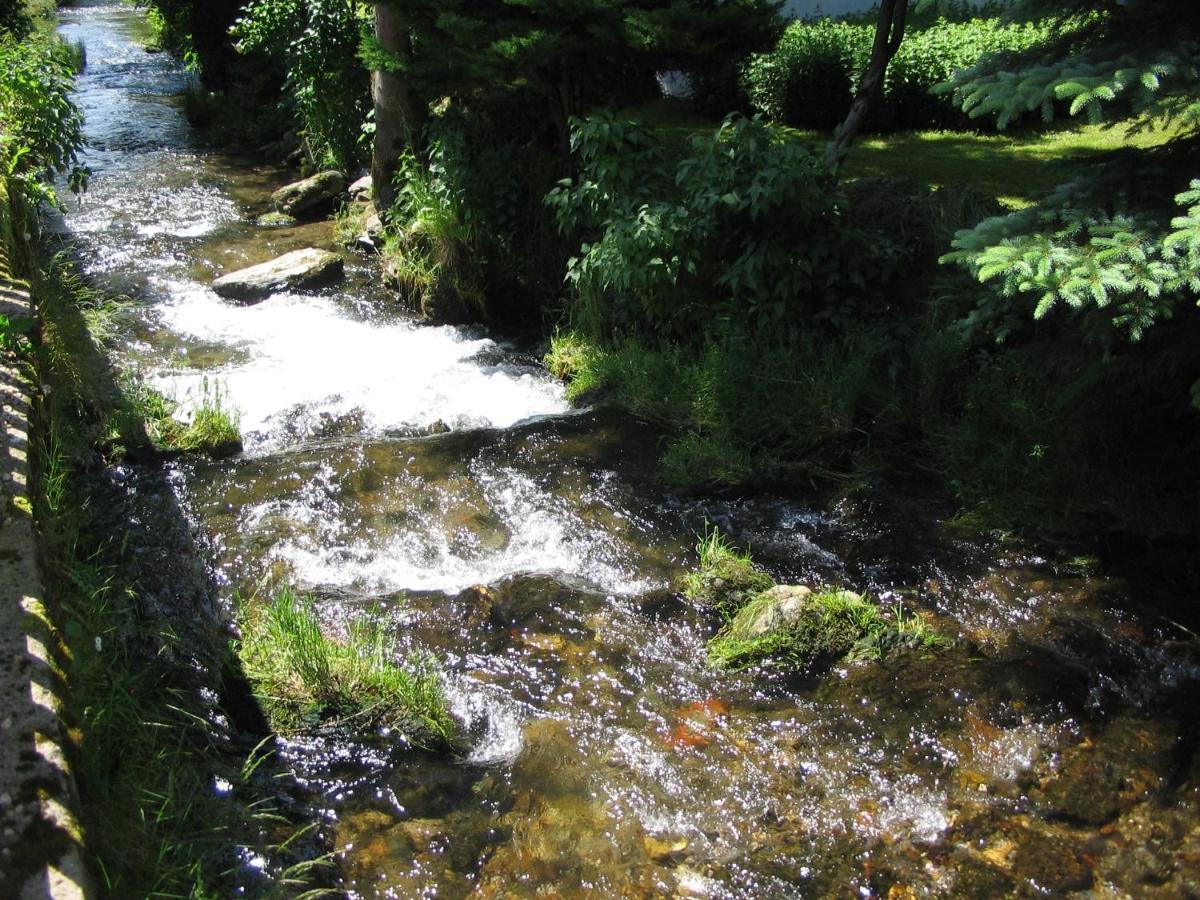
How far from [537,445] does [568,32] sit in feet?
12.4

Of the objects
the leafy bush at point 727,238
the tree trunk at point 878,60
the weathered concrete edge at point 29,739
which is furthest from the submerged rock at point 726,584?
the tree trunk at point 878,60

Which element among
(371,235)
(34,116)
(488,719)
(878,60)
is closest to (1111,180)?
(488,719)

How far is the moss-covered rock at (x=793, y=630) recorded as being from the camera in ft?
15.2

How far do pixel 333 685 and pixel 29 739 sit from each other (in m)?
1.40

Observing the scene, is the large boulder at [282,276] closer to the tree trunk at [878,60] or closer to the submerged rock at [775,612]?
the tree trunk at [878,60]

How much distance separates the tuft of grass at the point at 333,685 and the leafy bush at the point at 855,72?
31.0 ft

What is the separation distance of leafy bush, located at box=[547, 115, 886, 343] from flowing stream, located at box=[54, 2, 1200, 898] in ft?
3.65

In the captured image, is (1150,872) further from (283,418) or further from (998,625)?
(283,418)

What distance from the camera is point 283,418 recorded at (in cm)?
721

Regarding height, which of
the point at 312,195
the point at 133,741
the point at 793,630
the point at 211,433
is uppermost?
the point at 312,195

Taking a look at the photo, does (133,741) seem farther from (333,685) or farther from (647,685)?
(647,685)

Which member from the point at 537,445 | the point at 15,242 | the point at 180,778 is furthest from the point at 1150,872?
the point at 15,242

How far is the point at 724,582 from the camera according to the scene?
201 inches

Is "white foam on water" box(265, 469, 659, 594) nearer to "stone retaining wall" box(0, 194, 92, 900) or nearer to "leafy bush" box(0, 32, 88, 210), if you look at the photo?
"stone retaining wall" box(0, 194, 92, 900)
